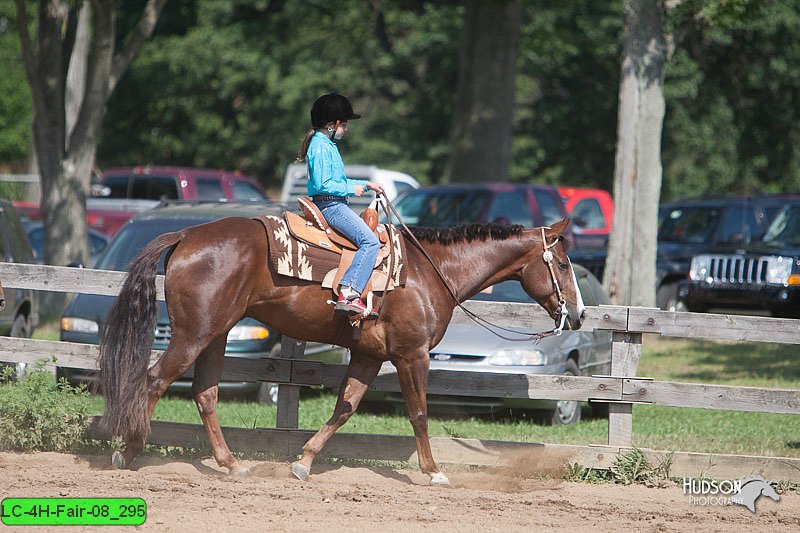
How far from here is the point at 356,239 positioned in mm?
7473

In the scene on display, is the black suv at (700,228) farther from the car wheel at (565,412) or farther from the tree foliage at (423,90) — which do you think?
the tree foliage at (423,90)

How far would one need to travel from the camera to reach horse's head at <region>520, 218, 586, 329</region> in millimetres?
7902

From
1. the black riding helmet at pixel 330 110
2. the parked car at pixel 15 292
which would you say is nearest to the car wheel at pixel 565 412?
the black riding helmet at pixel 330 110

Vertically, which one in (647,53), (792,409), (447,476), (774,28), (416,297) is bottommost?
(447,476)

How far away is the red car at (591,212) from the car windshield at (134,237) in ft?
35.6

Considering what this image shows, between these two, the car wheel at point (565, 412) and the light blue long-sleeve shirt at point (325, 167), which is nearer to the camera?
the light blue long-sleeve shirt at point (325, 167)

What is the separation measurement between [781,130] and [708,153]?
2.56 meters

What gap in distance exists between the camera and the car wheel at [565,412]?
35.0ft

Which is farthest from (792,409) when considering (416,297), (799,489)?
(416,297)

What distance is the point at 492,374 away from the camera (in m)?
8.41

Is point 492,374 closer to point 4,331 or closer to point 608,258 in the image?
point 4,331

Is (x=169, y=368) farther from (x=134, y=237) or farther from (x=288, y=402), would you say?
(x=134, y=237)

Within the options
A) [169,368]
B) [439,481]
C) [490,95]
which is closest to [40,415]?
[169,368]

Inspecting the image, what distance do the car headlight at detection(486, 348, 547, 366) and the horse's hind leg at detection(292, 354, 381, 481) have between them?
2619 millimetres
